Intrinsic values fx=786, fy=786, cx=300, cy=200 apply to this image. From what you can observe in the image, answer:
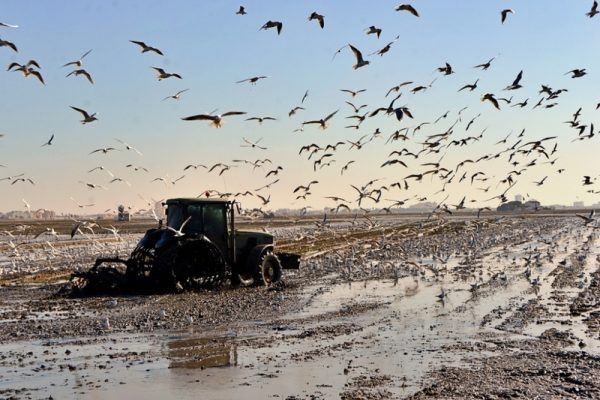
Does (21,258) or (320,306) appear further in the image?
(21,258)

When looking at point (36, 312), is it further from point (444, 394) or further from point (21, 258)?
point (21, 258)

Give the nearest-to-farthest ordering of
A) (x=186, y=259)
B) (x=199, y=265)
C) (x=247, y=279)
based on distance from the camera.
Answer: (x=186, y=259) < (x=199, y=265) < (x=247, y=279)

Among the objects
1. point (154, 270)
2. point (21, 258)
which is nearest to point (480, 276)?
point (154, 270)

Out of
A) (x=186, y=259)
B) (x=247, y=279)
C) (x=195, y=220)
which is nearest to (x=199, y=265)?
(x=186, y=259)

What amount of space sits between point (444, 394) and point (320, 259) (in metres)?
19.9

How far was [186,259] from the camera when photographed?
1892 centimetres

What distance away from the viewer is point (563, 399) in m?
8.60

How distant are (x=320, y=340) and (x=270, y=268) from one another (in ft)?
27.7

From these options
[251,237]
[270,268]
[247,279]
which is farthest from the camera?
[251,237]

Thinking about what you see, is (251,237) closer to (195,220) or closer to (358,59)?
(195,220)

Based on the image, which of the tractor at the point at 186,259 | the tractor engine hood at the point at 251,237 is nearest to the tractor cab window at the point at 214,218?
the tractor at the point at 186,259

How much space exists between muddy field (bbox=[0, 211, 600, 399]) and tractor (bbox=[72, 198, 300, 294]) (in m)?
0.49

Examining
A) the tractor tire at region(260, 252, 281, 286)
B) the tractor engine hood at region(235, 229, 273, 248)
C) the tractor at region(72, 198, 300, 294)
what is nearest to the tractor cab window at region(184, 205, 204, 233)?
the tractor at region(72, 198, 300, 294)

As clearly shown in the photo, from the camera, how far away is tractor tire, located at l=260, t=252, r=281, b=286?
2020 cm
